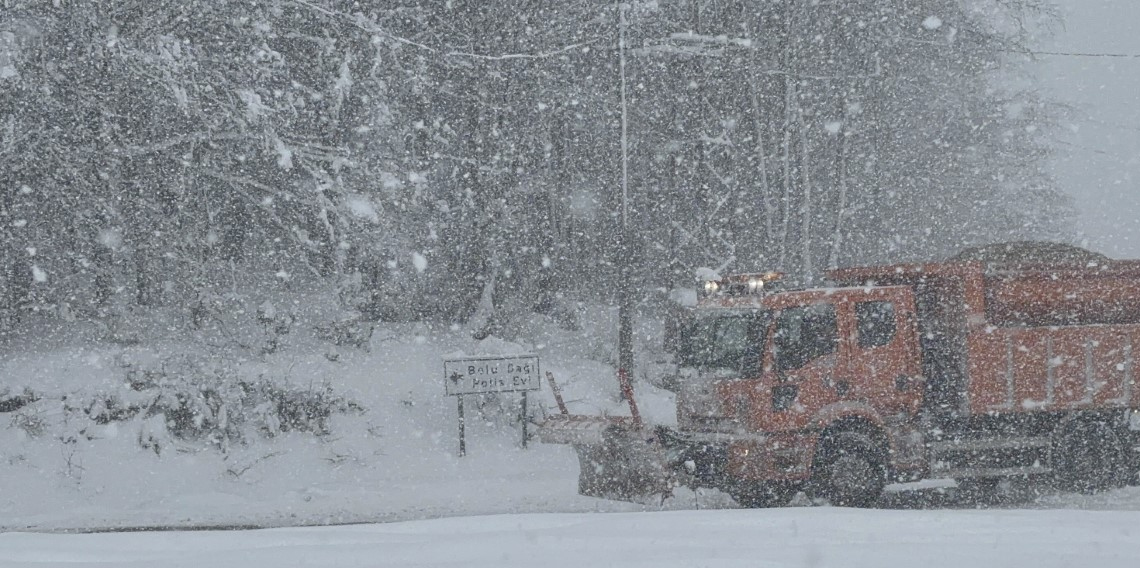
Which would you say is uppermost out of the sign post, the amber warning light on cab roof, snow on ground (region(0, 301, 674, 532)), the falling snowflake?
the falling snowflake

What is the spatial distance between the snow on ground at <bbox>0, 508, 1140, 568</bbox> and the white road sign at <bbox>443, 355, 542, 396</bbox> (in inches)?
273

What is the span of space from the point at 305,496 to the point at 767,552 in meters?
7.96

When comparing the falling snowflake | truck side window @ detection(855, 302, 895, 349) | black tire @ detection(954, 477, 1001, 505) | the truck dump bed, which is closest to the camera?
truck side window @ detection(855, 302, 895, 349)

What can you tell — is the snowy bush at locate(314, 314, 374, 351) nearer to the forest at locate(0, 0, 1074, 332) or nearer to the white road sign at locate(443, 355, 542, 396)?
the forest at locate(0, 0, 1074, 332)

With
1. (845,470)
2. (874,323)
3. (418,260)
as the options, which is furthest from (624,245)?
(845,470)

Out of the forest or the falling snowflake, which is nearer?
the forest

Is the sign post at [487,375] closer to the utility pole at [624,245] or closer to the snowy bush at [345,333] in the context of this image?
the utility pole at [624,245]

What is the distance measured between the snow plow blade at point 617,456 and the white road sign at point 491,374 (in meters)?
2.71

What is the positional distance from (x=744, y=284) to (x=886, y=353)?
5.15ft

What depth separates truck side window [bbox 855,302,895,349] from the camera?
10.4 meters

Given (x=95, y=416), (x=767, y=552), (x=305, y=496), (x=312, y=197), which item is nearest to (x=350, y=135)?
(x=312, y=197)

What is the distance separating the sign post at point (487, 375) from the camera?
532 inches

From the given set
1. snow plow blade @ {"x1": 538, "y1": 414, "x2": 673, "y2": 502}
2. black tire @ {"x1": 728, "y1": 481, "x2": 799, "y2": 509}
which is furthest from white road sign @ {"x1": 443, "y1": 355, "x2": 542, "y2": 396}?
black tire @ {"x1": 728, "y1": 481, "x2": 799, "y2": 509}

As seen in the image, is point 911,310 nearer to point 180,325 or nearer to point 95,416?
point 95,416
